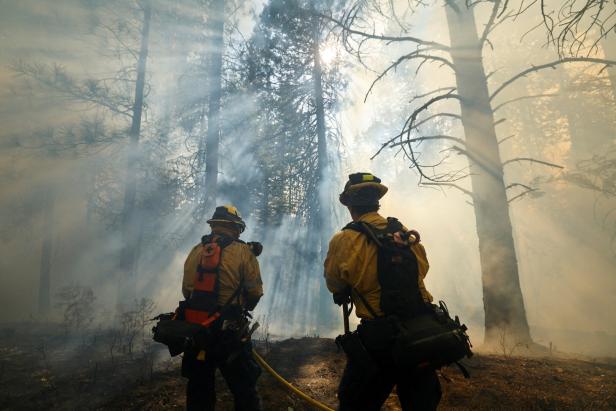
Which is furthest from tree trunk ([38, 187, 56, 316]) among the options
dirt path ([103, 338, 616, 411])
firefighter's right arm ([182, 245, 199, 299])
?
firefighter's right arm ([182, 245, 199, 299])

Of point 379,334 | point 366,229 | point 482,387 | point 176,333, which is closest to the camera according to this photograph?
point 379,334

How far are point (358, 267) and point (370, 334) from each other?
459 mm

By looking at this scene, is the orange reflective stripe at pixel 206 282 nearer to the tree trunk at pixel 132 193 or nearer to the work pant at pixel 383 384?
the work pant at pixel 383 384

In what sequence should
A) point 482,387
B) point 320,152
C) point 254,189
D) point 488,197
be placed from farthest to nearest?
point 254,189
point 320,152
point 488,197
point 482,387

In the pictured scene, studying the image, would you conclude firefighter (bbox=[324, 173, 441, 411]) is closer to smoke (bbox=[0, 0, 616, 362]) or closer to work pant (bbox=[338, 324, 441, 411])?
work pant (bbox=[338, 324, 441, 411])

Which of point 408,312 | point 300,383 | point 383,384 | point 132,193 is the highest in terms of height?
point 132,193

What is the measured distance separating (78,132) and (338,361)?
1379 centimetres

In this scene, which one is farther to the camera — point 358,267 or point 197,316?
point 197,316

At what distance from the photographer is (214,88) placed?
13484 mm

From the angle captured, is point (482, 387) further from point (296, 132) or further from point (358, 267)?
point (296, 132)

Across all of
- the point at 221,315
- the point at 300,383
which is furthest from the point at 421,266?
the point at 300,383

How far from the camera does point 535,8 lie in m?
23.2

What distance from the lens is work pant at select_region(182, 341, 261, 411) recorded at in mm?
3170

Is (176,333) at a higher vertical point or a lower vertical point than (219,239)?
lower
